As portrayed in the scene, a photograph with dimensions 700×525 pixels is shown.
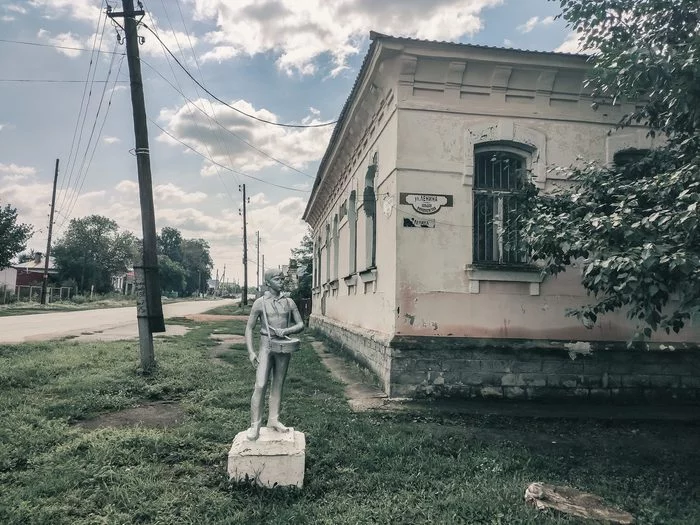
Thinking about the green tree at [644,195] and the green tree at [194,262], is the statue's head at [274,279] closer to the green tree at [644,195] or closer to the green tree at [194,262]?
the green tree at [644,195]

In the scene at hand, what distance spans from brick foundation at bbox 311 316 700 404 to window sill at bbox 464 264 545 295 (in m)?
0.93

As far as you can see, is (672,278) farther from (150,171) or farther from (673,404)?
(150,171)

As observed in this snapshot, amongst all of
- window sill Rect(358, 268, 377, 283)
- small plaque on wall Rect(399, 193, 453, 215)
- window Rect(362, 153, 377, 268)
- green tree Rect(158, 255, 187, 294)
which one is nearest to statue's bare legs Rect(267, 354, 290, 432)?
small plaque on wall Rect(399, 193, 453, 215)

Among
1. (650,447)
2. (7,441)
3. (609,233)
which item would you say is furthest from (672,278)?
(7,441)

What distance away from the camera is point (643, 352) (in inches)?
303

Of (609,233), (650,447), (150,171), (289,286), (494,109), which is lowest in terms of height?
(650,447)

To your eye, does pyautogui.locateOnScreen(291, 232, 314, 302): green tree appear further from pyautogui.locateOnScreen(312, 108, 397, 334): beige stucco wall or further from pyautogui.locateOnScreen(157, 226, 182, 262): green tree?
pyautogui.locateOnScreen(157, 226, 182, 262): green tree

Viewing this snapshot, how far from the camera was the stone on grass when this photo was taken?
3537 millimetres

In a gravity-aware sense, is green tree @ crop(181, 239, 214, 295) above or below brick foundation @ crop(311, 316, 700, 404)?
above

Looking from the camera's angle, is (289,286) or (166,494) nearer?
(166,494)

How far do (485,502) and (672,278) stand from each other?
8.46ft

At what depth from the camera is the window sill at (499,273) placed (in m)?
7.69

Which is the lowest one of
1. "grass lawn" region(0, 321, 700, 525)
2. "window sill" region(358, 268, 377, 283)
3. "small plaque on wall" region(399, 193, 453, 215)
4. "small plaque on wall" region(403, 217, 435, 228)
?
"grass lawn" region(0, 321, 700, 525)

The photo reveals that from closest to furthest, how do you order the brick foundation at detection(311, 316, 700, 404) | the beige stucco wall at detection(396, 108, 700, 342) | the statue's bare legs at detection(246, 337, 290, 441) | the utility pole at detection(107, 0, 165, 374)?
the statue's bare legs at detection(246, 337, 290, 441), the brick foundation at detection(311, 316, 700, 404), the beige stucco wall at detection(396, 108, 700, 342), the utility pole at detection(107, 0, 165, 374)
